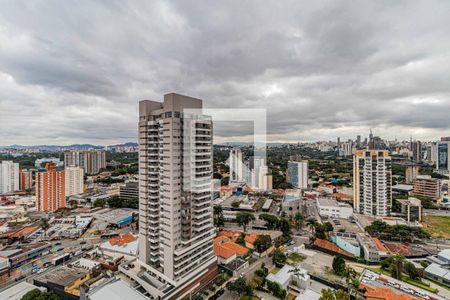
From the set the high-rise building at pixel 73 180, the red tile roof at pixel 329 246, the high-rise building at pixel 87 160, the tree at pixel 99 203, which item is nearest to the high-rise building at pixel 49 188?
the tree at pixel 99 203

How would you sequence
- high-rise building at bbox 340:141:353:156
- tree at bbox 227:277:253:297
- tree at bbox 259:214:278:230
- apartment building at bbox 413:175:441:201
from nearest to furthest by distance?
tree at bbox 227:277:253:297, tree at bbox 259:214:278:230, apartment building at bbox 413:175:441:201, high-rise building at bbox 340:141:353:156

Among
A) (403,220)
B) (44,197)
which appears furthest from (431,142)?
(44,197)

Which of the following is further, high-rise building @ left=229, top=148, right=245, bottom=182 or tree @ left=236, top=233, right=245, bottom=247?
high-rise building @ left=229, top=148, right=245, bottom=182

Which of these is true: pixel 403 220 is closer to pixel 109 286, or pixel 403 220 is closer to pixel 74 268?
pixel 109 286

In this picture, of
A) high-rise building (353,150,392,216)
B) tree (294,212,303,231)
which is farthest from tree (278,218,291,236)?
high-rise building (353,150,392,216)

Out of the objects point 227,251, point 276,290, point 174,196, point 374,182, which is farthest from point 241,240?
point 374,182

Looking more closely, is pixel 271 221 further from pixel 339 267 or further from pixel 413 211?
pixel 413 211

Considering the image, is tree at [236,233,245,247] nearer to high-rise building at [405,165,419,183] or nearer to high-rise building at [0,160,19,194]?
high-rise building at [405,165,419,183]
